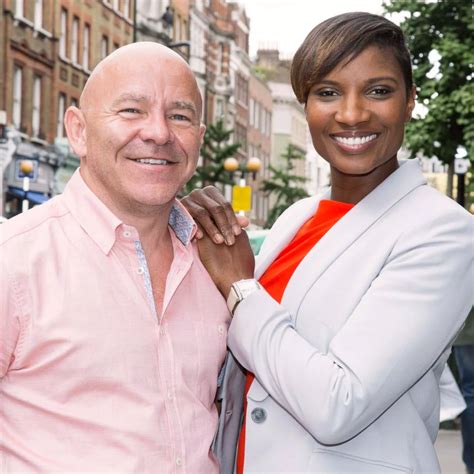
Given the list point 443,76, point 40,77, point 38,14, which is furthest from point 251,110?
point 443,76

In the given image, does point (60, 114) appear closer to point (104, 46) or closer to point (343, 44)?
point (104, 46)

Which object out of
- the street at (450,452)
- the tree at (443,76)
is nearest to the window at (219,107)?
the tree at (443,76)

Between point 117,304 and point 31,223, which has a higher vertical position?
point 31,223

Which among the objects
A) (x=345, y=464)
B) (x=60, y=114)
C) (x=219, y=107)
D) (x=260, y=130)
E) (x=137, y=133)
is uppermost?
(x=219, y=107)

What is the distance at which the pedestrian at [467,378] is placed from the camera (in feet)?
19.9

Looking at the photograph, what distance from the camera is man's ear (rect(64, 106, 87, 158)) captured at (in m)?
2.94

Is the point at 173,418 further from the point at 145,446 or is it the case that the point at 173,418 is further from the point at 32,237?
the point at 32,237

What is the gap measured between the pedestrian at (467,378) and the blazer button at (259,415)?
3.31 metres

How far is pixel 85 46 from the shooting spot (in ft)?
123

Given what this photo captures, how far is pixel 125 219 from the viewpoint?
2.90 m

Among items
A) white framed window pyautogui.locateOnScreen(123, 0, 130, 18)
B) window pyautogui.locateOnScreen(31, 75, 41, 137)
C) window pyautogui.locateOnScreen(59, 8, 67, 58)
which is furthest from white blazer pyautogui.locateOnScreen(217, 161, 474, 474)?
white framed window pyautogui.locateOnScreen(123, 0, 130, 18)

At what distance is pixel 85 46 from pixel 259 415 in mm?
35800

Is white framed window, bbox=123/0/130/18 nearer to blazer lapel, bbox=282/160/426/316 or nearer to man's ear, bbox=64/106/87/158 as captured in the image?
man's ear, bbox=64/106/87/158

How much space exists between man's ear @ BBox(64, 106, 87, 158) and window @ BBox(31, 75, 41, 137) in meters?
30.2
